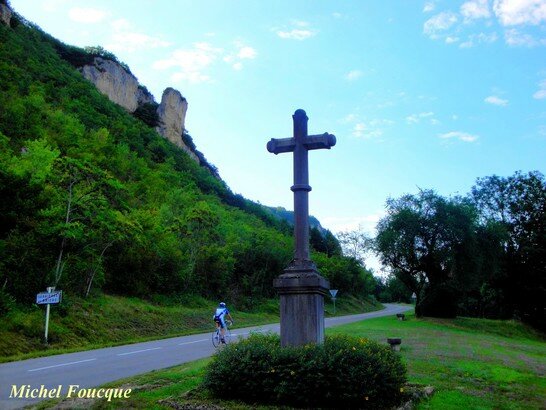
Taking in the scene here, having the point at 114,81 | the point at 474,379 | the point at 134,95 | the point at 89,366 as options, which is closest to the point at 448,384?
the point at 474,379

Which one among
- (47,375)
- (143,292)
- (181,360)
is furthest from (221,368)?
(143,292)

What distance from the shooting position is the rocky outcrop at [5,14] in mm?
64562

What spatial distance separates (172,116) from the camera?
3772 inches

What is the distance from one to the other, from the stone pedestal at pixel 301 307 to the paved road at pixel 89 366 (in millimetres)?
3704

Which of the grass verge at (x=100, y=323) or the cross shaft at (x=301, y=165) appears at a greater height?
the cross shaft at (x=301, y=165)

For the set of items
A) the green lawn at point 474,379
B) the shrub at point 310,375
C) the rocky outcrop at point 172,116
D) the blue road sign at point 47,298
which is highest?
the rocky outcrop at point 172,116

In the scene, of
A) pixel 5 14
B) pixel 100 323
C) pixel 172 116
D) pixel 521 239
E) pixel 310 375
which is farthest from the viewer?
pixel 172 116

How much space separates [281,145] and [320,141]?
0.78 metres

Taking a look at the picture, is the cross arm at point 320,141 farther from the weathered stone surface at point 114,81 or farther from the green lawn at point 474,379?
the weathered stone surface at point 114,81

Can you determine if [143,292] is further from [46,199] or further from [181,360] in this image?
[181,360]

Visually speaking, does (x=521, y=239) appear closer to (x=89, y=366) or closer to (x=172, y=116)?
(x=89, y=366)

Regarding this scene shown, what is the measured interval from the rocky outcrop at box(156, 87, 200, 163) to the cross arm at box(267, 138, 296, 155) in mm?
84809

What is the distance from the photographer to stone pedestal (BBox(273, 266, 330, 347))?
8.16 m

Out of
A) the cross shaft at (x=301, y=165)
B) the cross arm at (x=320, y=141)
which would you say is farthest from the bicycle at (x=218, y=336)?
the cross arm at (x=320, y=141)
